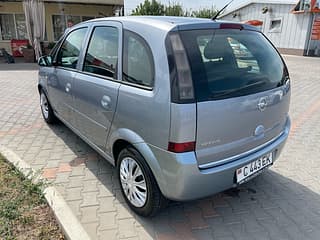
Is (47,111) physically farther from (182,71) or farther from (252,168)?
(252,168)

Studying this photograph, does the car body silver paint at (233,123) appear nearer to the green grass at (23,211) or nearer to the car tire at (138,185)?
the car tire at (138,185)

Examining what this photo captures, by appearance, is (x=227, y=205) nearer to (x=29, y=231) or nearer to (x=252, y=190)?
(x=252, y=190)

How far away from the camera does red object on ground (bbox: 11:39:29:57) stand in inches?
597

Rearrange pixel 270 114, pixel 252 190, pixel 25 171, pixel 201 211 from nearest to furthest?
pixel 270 114, pixel 201 211, pixel 252 190, pixel 25 171

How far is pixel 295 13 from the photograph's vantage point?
15961 mm

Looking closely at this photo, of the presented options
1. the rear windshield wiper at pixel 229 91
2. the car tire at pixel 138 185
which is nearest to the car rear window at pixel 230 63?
the rear windshield wiper at pixel 229 91

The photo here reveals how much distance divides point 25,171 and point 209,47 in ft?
8.28

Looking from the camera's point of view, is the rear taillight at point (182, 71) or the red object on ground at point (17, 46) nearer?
the rear taillight at point (182, 71)

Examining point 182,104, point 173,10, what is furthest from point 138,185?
point 173,10

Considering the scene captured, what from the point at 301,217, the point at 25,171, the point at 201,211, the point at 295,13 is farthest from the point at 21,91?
the point at 295,13

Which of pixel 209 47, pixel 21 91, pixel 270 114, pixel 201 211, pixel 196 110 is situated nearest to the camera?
pixel 196 110

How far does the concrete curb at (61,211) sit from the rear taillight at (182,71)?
1.41 meters

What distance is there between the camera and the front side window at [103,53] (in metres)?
2.68

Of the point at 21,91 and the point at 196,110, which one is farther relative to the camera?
the point at 21,91
